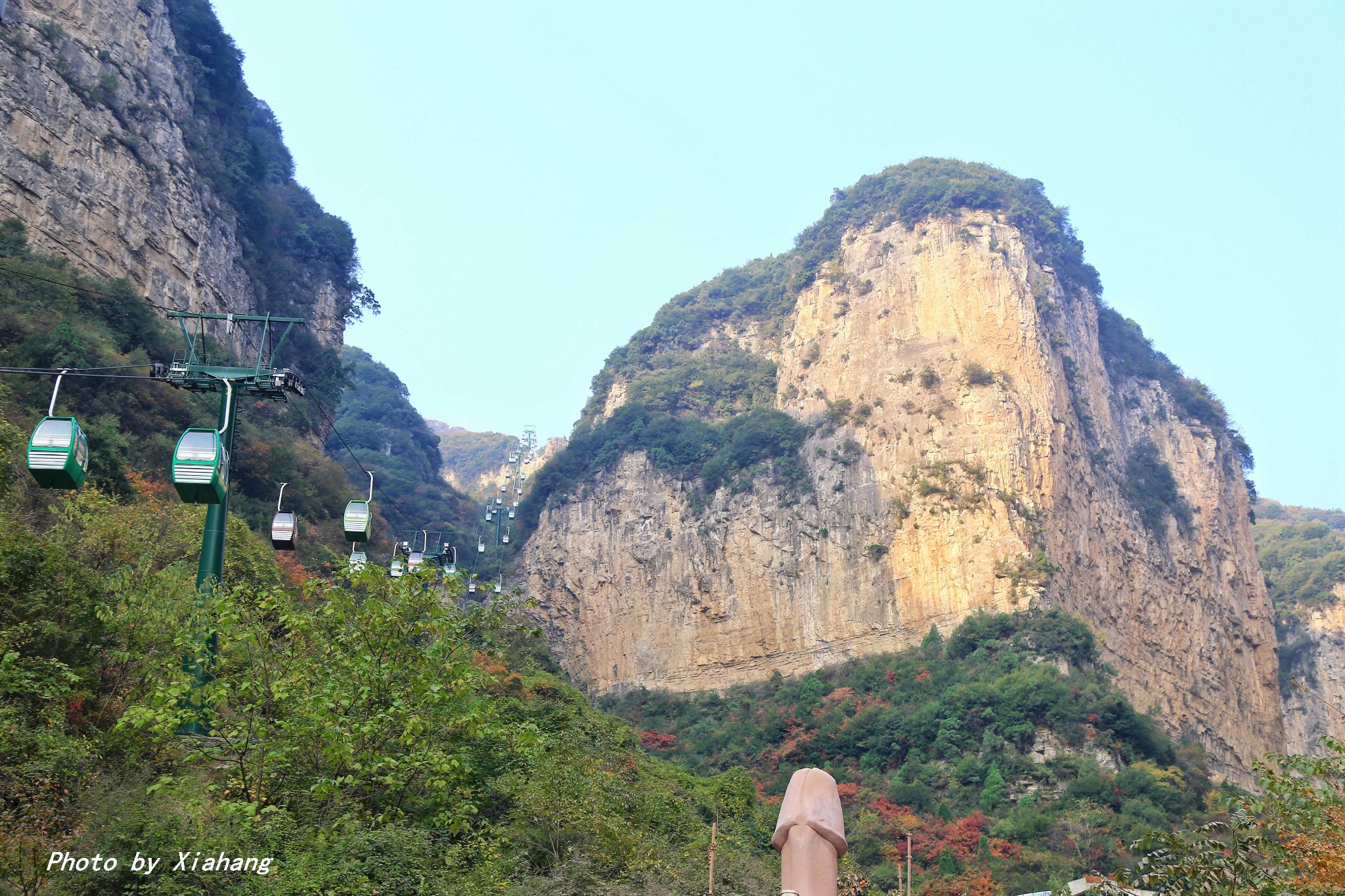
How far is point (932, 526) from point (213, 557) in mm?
34981

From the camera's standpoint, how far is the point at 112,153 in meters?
29.0

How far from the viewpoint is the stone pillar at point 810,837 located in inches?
194

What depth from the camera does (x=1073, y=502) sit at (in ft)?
145

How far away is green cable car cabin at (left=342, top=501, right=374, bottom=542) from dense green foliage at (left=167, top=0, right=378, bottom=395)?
25.4 m

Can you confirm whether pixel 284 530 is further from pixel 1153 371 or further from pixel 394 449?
pixel 1153 371

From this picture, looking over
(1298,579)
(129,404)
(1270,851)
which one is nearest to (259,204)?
(129,404)

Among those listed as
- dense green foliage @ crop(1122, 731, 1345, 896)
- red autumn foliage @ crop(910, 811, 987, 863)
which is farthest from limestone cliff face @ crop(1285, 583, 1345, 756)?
dense green foliage @ crop(1122, 731, 1345, 896)

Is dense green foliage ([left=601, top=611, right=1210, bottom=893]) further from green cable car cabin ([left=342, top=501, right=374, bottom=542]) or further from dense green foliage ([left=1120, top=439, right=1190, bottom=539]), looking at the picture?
green cable car cabin ([left=342, top=501, right=374, bottom=542])

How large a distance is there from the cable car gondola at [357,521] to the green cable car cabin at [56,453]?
3.97m

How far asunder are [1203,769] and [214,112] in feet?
134

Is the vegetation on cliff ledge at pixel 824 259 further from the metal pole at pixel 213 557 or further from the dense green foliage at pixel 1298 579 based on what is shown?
the metal pole at pixel 213 557

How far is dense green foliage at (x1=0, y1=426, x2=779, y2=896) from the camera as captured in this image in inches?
339

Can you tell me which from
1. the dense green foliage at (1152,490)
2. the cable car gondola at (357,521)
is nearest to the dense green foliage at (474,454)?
the dense green foliage at (1152,490)

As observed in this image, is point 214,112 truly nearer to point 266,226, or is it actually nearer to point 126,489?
point 266,226
